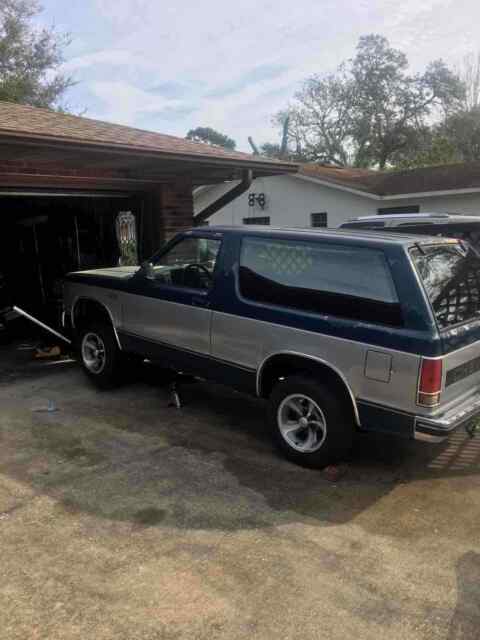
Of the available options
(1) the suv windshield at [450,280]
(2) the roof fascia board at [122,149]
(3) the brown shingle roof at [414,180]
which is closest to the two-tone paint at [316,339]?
(1) the suv windshield at [450,280]

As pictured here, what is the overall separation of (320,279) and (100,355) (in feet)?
10.4

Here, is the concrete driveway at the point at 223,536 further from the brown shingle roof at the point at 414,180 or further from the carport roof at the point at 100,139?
the brown shingle roof at the point at 414,180

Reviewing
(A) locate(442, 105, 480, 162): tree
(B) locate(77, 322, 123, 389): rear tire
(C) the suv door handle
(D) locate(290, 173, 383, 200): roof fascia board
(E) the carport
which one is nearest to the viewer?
(C) the suv door handle

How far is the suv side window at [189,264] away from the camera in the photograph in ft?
16.5

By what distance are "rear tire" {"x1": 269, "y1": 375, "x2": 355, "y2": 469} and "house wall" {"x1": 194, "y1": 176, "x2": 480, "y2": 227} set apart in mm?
13358

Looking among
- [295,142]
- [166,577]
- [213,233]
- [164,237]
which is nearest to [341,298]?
[213,233]

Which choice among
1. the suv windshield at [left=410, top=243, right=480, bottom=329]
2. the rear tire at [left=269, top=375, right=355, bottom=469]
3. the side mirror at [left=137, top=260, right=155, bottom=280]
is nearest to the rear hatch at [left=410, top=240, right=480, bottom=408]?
the suv windshield at [left=410, top=243, right=480, bottom=329]

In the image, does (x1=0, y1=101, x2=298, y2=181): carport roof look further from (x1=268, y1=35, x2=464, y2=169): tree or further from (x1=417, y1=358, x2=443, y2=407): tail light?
(x1=268, y1=35, x2=464, y2=169): tree

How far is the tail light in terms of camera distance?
3467 millimetres

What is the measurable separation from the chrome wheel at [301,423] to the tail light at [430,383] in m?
0.85

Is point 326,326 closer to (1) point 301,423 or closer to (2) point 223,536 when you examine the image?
(1) point 301,423

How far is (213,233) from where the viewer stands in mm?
5000

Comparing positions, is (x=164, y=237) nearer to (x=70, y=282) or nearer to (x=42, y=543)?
(x=70, y=282)

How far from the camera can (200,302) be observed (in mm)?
4934
